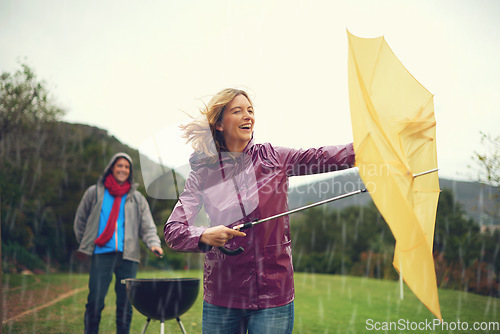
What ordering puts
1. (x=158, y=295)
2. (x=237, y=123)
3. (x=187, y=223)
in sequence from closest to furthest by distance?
(x=187, y=223)
(x=237, y=123)
(x=158, y=295)

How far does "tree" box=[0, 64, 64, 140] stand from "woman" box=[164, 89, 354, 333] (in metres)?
13.8

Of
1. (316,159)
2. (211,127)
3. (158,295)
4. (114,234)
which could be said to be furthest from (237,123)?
(114,234)

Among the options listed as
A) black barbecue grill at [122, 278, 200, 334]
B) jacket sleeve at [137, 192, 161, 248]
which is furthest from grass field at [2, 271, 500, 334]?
black barbecue grill at [122, 278, 200, 334]

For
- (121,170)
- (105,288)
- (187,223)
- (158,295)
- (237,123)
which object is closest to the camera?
(187,223)

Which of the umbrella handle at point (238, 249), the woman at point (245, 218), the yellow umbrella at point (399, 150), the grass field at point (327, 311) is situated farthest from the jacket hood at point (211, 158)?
the grass field at point (327, 311)

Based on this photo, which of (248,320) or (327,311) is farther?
(327,311)

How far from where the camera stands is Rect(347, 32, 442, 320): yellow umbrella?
1.67 meters

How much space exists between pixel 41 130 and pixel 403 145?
15.2m

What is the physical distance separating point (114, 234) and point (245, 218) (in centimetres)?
278

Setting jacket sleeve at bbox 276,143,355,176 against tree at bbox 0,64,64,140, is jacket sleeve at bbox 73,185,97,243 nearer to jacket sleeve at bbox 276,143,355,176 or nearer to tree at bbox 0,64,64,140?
jacket sleeve at bbox 276,143,355,176

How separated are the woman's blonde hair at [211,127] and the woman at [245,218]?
0.04ft

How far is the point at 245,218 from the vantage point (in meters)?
2.00

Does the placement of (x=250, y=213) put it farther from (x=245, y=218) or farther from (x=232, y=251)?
(x=232, y=251)

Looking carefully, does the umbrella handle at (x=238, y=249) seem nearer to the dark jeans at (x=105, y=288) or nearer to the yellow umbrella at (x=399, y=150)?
the yellow umbrella at (x=399, y=150)
